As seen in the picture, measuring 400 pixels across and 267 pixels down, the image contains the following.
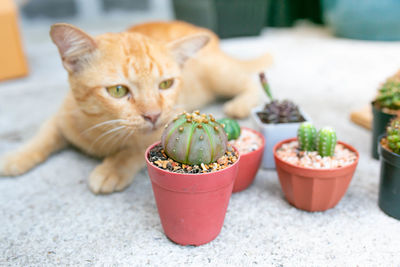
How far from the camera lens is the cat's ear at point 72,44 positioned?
48.3 inches

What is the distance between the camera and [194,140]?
3.29 ft

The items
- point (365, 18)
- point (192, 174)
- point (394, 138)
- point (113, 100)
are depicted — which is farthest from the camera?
point (365, 18)

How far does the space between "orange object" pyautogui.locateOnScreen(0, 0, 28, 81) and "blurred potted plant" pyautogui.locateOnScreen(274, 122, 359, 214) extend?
246 cm

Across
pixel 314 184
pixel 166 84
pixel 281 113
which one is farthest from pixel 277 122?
pixel 166 84

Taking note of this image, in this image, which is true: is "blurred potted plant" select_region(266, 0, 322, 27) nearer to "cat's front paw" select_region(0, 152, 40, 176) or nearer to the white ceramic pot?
the white ceramic pot

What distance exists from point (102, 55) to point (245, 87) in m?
1.19

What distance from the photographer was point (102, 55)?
4.29ft

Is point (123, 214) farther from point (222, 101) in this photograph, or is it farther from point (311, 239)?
point (222, 101)

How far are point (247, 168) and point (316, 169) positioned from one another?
280 mm

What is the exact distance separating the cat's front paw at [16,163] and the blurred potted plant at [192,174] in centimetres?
78

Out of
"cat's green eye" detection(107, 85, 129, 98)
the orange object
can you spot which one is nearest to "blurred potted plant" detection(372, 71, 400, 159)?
"cat's green eye" detection(107, 85, 129, 98)

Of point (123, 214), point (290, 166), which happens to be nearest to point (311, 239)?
point (290, 166)

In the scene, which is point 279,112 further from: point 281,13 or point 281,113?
point 281,13

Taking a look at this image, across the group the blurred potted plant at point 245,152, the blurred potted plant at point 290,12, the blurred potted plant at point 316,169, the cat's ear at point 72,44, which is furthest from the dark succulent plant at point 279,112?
the blurred potted plant at point 290,12
